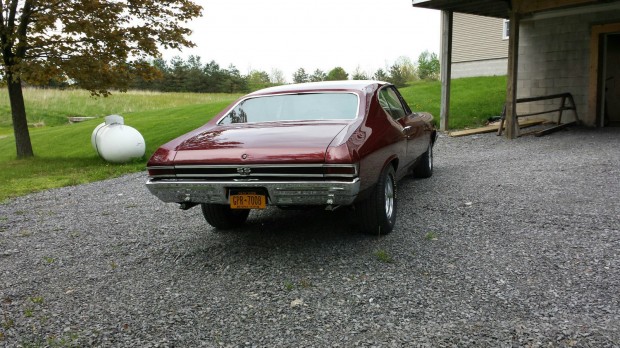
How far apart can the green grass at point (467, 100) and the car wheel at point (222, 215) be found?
415 inches

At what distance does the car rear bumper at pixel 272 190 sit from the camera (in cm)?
397

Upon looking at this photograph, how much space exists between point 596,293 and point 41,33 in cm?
1401

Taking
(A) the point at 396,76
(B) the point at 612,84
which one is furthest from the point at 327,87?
(A) the point at 396,76

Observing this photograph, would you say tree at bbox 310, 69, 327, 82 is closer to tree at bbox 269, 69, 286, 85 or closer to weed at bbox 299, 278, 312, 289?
tree at bbox 269, 69, 286, 85

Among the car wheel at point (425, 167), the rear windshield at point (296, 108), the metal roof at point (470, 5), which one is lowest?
the car wheel at point (425, 167)

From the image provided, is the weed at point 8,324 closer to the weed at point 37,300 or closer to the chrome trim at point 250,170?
the weed at point 37,300

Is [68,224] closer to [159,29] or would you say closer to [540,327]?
[540,327]

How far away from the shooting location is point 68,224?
6.42 meters

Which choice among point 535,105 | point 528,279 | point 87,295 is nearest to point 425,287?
point 528,279

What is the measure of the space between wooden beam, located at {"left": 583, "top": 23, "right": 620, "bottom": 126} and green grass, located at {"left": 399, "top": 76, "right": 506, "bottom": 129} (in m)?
2.91

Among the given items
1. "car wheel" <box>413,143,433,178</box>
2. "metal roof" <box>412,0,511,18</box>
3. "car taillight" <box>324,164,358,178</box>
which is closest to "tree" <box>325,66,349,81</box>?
"metal roof" <box>412,0,511,18</box>

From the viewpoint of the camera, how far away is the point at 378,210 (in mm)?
4668

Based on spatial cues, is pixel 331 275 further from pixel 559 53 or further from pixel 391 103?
pixel 559 53

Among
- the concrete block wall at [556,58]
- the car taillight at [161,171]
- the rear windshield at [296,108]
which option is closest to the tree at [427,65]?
the concrete block wall at [556,58]
